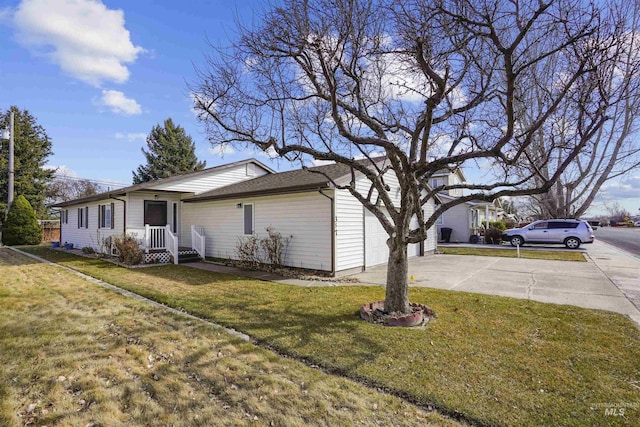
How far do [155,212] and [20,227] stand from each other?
1519cm

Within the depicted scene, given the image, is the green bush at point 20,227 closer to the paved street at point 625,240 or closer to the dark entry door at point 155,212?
the dark entry door at point 155,212

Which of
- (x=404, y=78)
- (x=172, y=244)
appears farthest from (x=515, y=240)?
(x=172, y=244)

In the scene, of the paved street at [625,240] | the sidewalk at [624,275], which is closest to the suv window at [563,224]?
the paved street at [625,240]

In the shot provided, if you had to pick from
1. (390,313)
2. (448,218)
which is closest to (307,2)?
(390,313)

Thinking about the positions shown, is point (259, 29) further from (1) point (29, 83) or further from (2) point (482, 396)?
(1) point (29, 83)

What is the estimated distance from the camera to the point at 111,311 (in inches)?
234

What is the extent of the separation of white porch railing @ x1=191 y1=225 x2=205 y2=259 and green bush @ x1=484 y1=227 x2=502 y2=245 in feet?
60.6

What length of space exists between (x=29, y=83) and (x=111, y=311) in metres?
11.7

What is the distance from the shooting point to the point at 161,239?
13.8 meters

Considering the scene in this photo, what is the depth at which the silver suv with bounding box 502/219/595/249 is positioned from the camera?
717 inches

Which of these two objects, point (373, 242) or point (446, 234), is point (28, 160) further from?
point (446, 234)

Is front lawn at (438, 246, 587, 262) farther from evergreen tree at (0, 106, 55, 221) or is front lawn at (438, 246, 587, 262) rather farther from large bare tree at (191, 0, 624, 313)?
evergreen tree at (0, 106, 55, 221)

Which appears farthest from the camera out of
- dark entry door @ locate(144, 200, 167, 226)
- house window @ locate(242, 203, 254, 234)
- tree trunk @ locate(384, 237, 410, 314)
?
dark entry door @ locate(144, 200, 167, 226)

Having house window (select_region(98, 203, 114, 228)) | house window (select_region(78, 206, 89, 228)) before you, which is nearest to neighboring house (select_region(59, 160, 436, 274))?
house window (select_region(98, 203, 114, 228))
